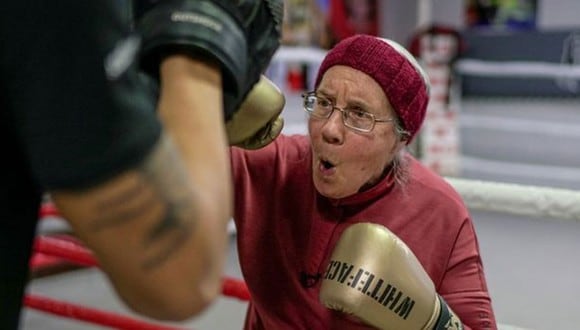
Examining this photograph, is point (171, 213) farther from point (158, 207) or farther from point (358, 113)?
point (358, 113)

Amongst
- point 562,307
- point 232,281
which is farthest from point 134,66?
point 562,307

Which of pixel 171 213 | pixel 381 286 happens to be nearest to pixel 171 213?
pixel 171 213

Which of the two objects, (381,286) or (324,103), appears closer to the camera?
(381,286)

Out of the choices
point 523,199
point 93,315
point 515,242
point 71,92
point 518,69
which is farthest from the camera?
point 518,69

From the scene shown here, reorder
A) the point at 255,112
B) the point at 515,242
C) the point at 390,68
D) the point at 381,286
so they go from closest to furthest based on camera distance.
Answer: the point at 255,112, the point at 381,286, the point at 390,68, the point at 515,242

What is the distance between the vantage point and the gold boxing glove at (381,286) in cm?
101

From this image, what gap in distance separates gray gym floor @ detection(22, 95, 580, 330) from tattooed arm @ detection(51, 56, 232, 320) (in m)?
1.01

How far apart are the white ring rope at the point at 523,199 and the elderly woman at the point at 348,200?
245 mm

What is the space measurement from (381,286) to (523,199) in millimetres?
529

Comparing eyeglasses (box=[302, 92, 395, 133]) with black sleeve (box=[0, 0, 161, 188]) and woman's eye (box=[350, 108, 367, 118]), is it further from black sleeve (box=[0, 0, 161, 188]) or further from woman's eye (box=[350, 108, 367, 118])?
black sleeve (box=[0, 0, 161, 188])

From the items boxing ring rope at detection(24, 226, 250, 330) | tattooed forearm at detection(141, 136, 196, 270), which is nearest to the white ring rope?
boxing ring rope at detection(24, 226, 250, 330)

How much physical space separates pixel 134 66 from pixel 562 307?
2.34m

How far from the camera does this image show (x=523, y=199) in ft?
4.71

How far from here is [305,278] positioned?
1.18 metres
